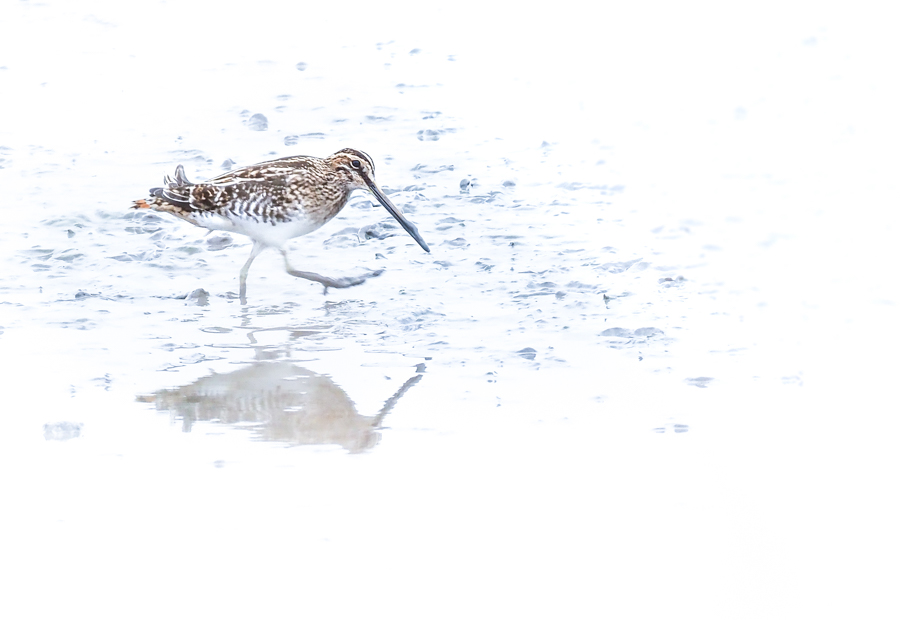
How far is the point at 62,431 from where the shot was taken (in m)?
5.76

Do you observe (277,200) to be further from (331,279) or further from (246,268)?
(331,279)

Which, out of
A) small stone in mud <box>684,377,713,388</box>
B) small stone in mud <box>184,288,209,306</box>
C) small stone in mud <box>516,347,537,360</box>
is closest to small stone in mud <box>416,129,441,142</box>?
small stone in mud <box>184,288,209,306</box>

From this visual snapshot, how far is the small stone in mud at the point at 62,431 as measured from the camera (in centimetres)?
571

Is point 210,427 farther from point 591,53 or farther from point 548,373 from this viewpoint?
point 591,53

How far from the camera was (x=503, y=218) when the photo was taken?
9.15 meters

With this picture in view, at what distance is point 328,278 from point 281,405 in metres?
1.95

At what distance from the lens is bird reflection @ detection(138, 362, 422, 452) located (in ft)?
19.0

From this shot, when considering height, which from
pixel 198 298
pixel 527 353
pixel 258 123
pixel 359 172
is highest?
pixel 258 123

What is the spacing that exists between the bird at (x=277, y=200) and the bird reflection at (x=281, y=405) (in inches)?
57.2

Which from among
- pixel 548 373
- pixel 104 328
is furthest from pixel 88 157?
pixel 548 373

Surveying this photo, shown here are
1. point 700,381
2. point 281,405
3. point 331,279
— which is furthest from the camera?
point 331,279

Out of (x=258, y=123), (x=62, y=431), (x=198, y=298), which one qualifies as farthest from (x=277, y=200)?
(x=258, y=123)

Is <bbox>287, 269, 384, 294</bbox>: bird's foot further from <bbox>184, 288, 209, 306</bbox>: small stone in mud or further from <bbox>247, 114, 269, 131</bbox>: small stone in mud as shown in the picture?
<bbox>247, 114, 269, 131</bbox>: small stone in mud

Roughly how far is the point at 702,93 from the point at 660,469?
24.6 feet
